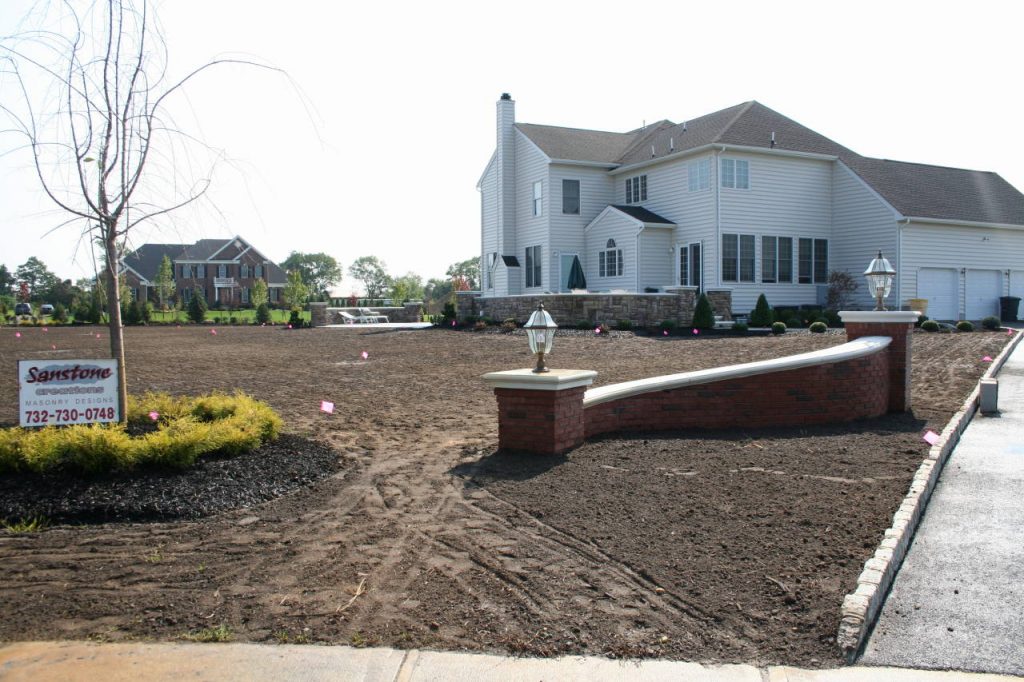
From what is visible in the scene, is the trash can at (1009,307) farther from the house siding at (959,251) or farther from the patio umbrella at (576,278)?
the patio umbrella at (576,278)

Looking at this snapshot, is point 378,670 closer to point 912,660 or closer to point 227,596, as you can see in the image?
point 227,596

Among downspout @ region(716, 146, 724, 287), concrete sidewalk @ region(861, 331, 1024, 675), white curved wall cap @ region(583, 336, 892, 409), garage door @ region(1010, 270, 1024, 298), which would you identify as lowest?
concrete sidewalk @ region(861, 331, 1024, 675)

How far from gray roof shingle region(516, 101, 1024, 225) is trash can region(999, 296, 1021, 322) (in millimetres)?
2975

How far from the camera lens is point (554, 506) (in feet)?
17.6

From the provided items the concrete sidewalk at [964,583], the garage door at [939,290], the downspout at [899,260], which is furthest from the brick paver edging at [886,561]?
the garage door at [939,290]

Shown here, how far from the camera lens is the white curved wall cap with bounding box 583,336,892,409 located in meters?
7.83

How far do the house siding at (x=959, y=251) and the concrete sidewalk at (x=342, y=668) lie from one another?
26.0m

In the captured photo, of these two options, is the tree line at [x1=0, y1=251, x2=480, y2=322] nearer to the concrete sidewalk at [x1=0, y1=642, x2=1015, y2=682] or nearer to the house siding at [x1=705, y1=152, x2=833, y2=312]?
the house siding at [x1=705, y1=152, x2=833, y2=312]

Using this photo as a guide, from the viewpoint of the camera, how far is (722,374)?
8.30 meters

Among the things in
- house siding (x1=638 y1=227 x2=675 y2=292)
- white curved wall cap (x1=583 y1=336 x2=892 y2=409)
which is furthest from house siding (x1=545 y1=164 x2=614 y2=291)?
white curved wall cap (x1=583 y1=336 x2=892 y2=409)

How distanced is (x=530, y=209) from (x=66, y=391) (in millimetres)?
26235

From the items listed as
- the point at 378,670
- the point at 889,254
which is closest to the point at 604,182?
the point at 889,254

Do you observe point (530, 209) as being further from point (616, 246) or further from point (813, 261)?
point (813, 261)

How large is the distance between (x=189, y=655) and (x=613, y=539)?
2.43 m
